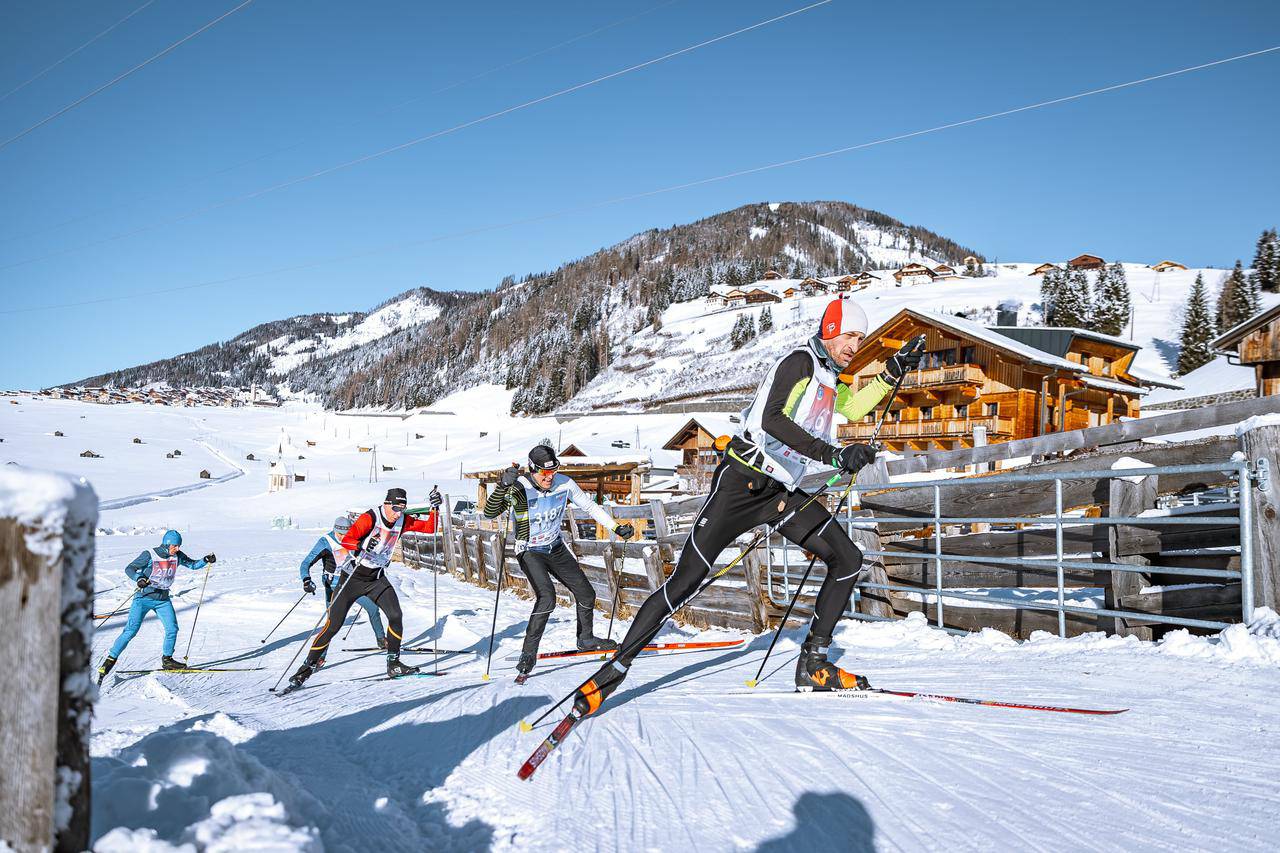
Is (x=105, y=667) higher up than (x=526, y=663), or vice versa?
(x=526, y=663)

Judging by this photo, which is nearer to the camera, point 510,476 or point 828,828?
point 828,828

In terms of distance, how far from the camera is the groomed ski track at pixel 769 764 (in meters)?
2.56

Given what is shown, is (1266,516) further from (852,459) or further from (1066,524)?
(852,459)

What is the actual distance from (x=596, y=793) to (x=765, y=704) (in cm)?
154

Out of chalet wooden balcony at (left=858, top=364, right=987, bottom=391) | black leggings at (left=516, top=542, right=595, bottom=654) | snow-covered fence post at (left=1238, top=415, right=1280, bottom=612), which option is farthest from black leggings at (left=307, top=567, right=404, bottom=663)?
chalet wooden balcony at (left=858, top=364, right=987, bottom=391)

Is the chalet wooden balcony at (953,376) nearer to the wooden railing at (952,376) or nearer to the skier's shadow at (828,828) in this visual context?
the wooden railing at (952,376)

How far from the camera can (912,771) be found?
3.18 m

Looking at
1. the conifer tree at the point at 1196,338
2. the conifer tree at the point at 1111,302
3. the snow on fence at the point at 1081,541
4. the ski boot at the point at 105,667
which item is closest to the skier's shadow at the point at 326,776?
the snow on fence at the point at 1081,541

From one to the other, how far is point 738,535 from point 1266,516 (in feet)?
9.70

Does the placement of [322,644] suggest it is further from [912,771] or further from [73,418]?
[73,418]

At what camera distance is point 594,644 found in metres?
7.45

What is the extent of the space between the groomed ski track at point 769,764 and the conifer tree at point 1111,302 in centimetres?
8269

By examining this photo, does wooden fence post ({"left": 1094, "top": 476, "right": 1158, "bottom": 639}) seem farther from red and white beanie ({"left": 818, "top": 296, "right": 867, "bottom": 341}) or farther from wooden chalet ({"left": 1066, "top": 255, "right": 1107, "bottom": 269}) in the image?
wooden chalet ({"left": 1066, "top": 255, "right": 1107, "bottom": 269})

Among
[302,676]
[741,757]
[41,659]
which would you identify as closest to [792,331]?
[302,676]
